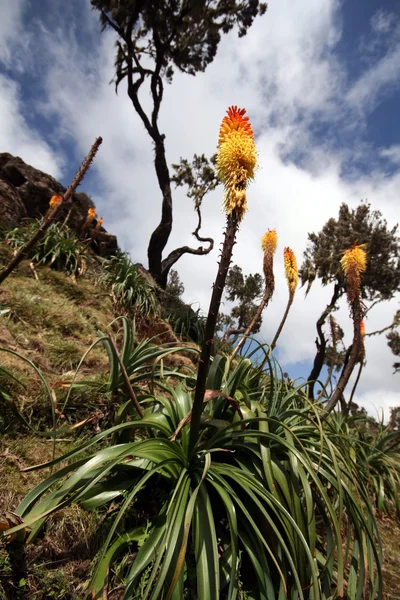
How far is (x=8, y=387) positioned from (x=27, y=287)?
299 centimetres

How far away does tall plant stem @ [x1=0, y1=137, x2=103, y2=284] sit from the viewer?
1682 millimetres

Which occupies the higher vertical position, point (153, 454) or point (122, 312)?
point (122, 312)

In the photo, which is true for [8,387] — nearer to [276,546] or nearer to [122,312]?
[276,546]

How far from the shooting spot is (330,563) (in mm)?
1842

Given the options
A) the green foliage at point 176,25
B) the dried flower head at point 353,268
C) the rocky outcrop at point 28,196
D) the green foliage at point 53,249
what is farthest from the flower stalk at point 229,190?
the green foliage at point 176,25

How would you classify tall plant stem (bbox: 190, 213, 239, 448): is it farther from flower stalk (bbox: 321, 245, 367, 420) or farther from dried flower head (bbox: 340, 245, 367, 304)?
dried flower head (bbox: 340, 245, 367, 304)

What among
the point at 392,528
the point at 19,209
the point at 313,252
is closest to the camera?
the point at 392,528

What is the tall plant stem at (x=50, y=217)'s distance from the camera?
168 centimetres

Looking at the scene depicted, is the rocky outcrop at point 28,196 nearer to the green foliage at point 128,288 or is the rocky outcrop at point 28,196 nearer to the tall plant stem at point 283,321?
the green foliage at point 128,288

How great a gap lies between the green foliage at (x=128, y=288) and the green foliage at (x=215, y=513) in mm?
4920

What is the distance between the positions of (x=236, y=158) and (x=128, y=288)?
19.5 feet

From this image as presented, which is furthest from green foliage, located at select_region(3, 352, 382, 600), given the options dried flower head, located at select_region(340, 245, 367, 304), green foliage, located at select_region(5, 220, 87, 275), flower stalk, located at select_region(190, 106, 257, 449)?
green foliage, located at select_region(5, 220, 87, 275)

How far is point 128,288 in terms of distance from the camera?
754cm

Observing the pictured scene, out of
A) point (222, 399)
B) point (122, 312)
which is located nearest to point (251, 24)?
point (122, 312)
